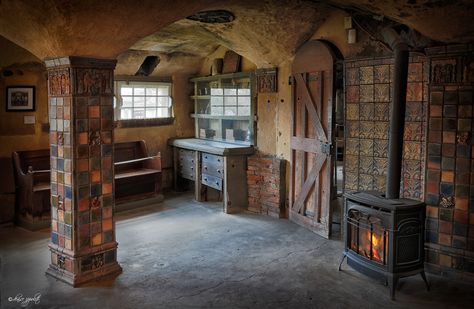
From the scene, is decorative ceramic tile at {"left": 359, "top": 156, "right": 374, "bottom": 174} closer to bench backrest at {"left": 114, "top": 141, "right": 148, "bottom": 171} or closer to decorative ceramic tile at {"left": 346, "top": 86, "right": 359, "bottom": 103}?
decorative ceramic tile at {"left": 346, "top": 86, "right": 359, "bottom": 103}

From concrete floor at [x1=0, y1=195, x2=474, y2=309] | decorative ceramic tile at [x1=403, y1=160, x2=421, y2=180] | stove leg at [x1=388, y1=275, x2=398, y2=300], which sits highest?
decorative ceramic tile at [x1=403, y1=160, x2=421, y2=180]

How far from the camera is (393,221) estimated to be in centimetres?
359

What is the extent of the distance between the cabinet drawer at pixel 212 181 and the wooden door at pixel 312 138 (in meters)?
1.13

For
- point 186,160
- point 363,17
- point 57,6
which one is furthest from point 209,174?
point 57,6

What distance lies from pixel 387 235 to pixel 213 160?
3259mm

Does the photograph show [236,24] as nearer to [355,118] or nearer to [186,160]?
[355,118]

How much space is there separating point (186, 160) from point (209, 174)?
80 centimetres

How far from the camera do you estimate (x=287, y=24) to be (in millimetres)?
5152

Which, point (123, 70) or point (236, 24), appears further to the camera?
point (123, 70)

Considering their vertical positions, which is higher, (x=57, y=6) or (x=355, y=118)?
(x=57, y=6)

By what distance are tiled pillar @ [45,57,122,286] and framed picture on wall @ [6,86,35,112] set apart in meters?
2.16

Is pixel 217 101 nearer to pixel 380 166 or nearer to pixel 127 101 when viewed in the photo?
pixel 127 101

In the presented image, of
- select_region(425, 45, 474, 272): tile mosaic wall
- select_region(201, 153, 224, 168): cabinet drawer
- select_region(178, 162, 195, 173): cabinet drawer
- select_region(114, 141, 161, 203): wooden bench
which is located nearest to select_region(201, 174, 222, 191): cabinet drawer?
select_region(201, 153, 224, 168): cabinet drawer

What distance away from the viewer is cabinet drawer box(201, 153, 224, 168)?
6.27 metres
